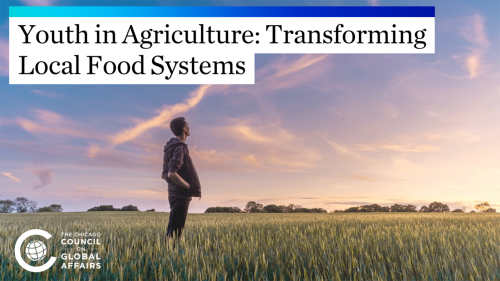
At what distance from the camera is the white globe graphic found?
12.4 feet

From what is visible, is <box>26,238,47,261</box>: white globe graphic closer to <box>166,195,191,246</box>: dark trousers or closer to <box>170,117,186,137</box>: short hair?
<box>166,195,191,246</box>: dark trousers

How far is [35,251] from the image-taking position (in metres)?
3.98

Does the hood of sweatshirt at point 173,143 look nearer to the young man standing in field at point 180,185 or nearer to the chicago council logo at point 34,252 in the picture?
the young man standing in field at point 180,185

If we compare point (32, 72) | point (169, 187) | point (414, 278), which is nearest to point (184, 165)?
point (169, 187)

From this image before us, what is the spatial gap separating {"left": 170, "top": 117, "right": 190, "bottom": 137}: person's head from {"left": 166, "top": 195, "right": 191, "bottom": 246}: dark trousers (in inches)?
41.4

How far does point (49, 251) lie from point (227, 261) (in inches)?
109

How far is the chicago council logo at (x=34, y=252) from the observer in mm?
3320

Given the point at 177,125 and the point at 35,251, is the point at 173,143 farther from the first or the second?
the point at 35,251

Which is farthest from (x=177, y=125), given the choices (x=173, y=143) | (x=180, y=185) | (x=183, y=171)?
(x=180, y=185)

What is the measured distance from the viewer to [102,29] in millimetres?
6453

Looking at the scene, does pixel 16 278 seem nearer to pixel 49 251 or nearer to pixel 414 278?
pixel 49 251

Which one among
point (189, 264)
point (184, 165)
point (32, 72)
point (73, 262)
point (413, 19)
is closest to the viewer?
point (189, 264)

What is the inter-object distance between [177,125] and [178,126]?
3 cm

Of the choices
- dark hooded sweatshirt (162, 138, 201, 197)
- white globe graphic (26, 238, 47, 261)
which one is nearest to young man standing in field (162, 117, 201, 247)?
dark hooded sweatshirt (162, 138, 201, 197)
